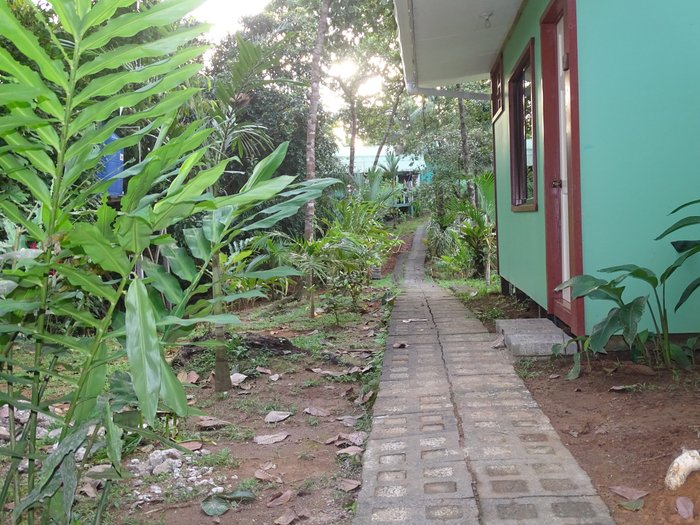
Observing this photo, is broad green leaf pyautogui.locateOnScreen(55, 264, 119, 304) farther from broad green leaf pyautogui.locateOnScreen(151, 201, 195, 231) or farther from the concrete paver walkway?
the concrete paver walkway

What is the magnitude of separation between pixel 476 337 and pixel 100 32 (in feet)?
13.9

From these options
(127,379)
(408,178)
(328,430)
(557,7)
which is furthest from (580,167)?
(408,178)

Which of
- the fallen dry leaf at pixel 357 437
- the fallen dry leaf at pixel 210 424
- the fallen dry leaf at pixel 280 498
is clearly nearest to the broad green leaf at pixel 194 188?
the fallen dry leaf at pixel 280 498

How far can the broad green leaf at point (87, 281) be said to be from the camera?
1441 mm

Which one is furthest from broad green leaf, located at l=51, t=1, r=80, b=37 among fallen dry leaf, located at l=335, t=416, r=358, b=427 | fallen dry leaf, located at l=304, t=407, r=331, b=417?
fallen dry leaf, located at l=304, t=407, r=331, b=417

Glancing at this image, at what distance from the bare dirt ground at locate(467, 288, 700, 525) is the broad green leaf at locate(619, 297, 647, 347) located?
325mm

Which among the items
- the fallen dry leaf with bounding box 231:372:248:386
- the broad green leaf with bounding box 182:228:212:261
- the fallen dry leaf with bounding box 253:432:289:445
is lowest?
the fallen dry leaf with bounding box 231:372:248:386

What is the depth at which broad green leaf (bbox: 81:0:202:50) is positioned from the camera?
135cm

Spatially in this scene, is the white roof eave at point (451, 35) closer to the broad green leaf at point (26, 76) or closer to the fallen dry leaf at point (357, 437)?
the fallen dry leaf at point (357, 437)

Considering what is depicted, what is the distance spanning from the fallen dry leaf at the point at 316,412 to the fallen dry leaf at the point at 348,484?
104 cm

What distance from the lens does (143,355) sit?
1129 mm

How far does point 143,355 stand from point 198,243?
833 mm

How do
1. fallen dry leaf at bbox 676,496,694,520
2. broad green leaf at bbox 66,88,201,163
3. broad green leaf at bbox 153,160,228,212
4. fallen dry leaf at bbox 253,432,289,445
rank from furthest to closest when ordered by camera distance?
fallen dry leaf at bbox 253,432,289,445
fallen dry leaf at bbox 676,496,694,520
broad green leaf at bbox 66,88,201,163
broad green leaf at bbox 153,160,228,212

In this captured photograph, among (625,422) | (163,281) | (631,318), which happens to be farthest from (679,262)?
(163,281)
